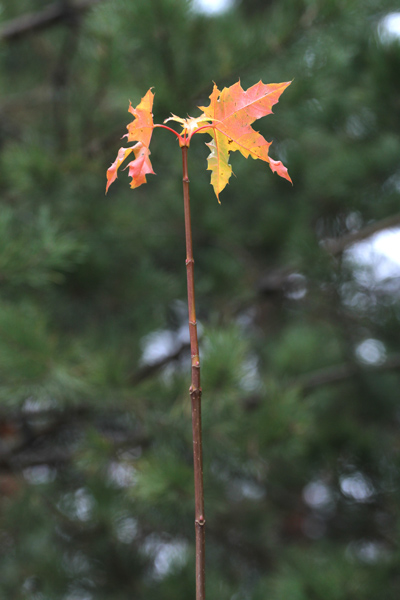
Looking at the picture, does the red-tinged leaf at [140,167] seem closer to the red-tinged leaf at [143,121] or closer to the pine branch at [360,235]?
the red-tinged leaf at [143,121]

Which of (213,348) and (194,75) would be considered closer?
(213,348)

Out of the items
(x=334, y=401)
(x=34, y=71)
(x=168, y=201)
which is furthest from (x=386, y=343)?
(x=34, y=71)

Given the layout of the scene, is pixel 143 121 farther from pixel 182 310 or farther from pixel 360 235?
pixel 182 310

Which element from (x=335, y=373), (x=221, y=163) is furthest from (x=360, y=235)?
(x=221, y=163)

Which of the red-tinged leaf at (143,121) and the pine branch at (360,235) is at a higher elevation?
the pine branch at (360,235)

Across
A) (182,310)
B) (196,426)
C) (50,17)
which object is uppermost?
(50,17)

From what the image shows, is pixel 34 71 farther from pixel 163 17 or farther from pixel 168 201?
pixel 163 17

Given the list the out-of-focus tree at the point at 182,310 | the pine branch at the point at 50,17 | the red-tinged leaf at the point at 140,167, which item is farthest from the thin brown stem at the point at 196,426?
the pine branch at the point at 50,17
